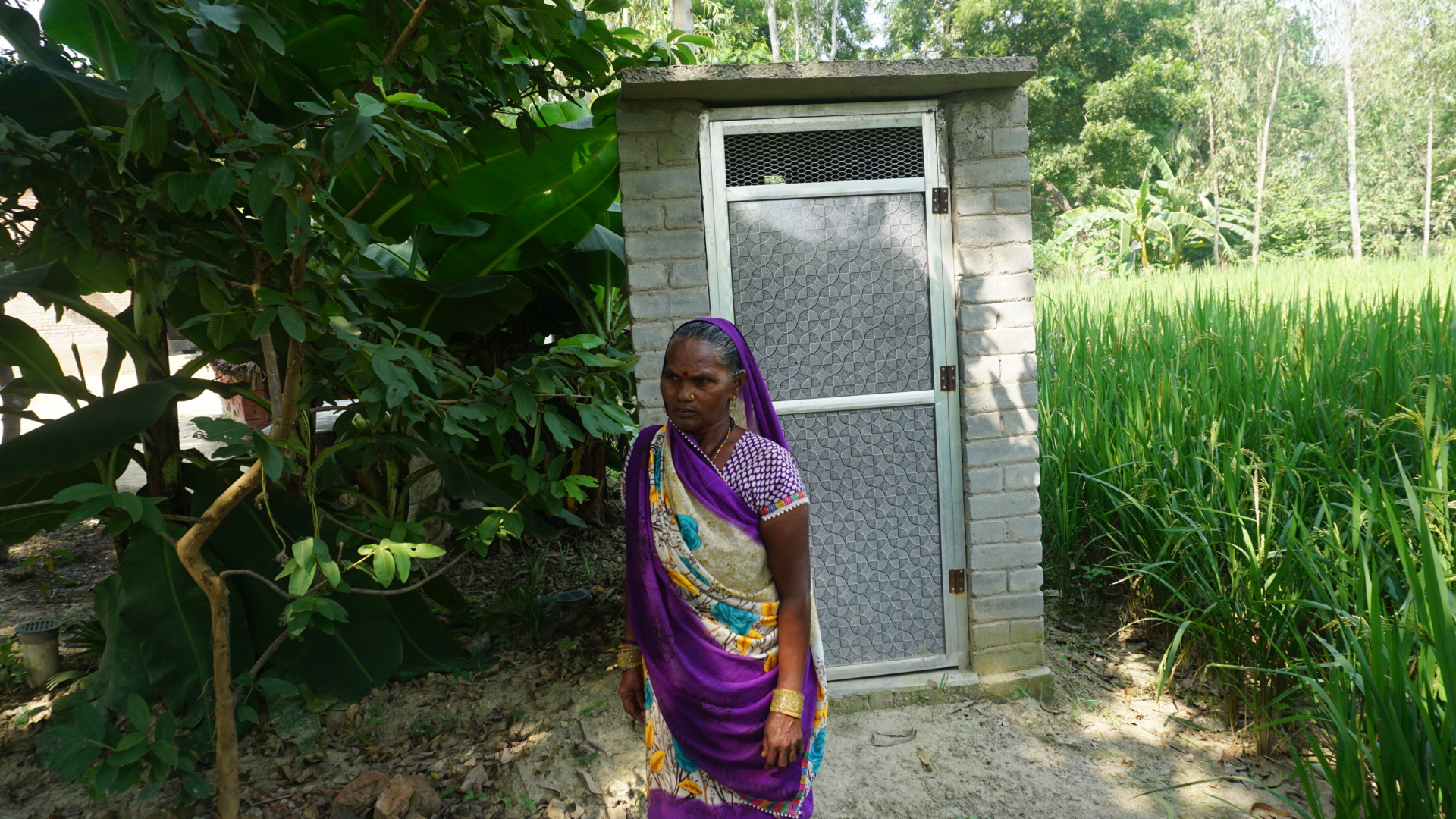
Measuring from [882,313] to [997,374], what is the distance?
0.52 meters

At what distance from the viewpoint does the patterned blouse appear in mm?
1798

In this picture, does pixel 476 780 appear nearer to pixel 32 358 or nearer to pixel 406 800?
pixel 406 800

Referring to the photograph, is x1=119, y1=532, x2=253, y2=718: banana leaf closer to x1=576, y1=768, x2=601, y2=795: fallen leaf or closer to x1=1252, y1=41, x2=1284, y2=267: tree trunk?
x1=576, y1=768, x2=601, y2=795: fallen leaf

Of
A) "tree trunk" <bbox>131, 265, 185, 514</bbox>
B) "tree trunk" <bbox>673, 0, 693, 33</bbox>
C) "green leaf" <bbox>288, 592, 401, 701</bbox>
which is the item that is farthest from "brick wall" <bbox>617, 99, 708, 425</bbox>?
"tree trunk" <bbox>673, 0, 693, 33</bbox>

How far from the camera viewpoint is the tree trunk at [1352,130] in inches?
898

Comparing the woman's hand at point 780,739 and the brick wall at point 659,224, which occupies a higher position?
the brick wall at point 659,224

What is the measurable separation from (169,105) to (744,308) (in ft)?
6.76

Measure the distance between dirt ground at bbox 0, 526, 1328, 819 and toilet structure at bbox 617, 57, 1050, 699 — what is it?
0.30m

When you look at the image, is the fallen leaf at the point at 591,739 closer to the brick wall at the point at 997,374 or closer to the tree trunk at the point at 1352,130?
the brick wall at the point at 997,374

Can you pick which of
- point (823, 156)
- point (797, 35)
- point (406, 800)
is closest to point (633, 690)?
point (406, 800)

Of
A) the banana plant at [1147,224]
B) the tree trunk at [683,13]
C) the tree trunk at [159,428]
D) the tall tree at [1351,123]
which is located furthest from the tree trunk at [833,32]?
the tree trunk at [159,428]

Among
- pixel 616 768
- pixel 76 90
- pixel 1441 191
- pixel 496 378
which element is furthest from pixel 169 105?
pixel 1441 191

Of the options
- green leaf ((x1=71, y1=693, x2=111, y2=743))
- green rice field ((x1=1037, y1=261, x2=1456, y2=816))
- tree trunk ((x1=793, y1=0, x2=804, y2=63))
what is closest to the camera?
green leaf ((x1=71, y1=693, x2=111, y2=743))

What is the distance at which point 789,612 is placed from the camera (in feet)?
6.00
